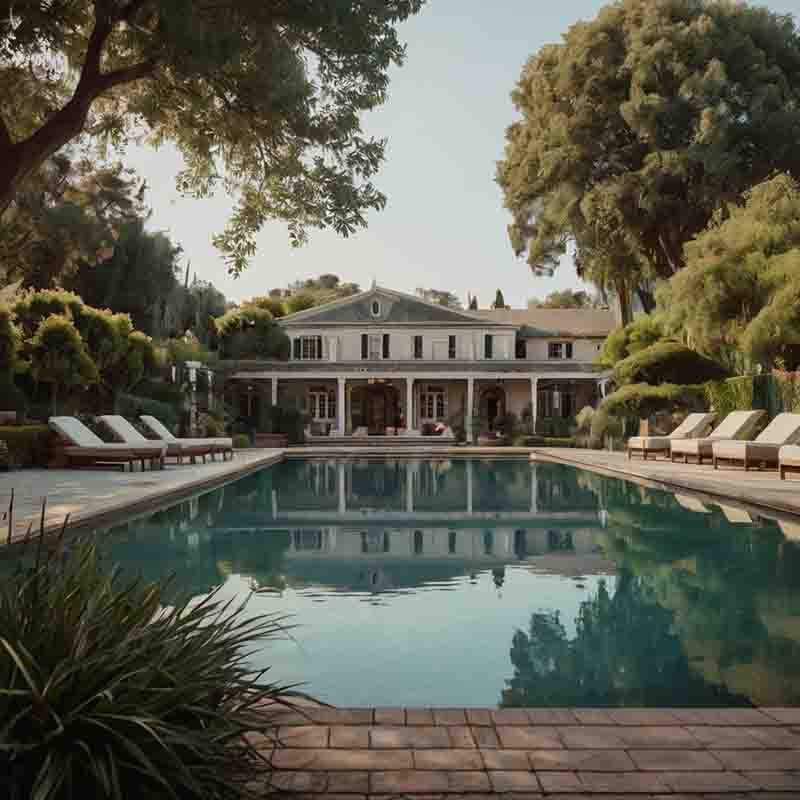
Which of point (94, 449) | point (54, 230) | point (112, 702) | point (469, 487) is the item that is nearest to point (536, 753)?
point (112, 702)

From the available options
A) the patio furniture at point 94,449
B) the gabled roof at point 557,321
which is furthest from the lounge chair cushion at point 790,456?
the gabled roof at point 557,321

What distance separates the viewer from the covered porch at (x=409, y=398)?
3550 cm

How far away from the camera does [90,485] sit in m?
12.9

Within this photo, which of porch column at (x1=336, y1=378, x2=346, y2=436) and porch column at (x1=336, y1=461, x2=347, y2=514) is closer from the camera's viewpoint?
porch column at (x1=336, y1=461, x2=347, y2=514)

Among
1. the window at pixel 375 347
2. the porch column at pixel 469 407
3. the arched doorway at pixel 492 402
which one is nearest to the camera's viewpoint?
the porch column at pixel 469 407

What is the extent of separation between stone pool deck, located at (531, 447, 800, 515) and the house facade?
17089 millimetres

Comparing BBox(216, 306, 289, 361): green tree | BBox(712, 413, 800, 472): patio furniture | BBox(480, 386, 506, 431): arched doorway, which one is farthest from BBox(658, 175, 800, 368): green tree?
BBox(216, 306, 289, 361): green tree

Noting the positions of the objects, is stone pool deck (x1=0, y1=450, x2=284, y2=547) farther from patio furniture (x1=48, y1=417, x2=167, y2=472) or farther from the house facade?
the house facade

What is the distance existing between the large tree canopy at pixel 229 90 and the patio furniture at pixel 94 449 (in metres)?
8.14

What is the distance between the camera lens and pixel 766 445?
15695 millimetres

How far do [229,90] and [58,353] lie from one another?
41.3 feet

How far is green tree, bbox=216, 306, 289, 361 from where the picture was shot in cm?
3500

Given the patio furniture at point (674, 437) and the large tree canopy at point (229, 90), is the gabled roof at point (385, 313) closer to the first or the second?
the patio furniture at point (674, 437)

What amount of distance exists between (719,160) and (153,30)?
72.9ft
